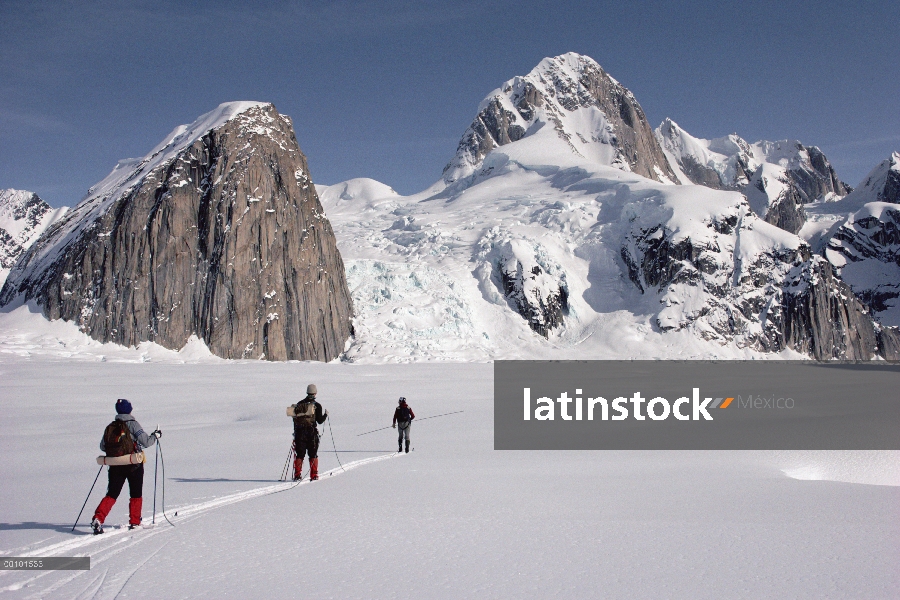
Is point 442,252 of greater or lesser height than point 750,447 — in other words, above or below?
above

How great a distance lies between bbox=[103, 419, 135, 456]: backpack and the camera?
7.16 m

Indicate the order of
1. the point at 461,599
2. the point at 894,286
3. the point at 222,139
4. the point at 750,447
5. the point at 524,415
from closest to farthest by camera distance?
the point at 461,599 < the point at 750,447 < the point at 524,415 < the point at 222,139 < the point at 894,286

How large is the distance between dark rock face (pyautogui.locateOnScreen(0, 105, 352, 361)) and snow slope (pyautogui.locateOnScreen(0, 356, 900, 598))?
131ft

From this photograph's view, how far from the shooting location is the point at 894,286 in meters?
109

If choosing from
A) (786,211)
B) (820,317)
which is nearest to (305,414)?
(820,317)

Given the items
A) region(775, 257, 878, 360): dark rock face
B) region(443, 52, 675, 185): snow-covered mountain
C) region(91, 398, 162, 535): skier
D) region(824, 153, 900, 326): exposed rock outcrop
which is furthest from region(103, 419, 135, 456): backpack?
region(824, 153, 900, 326): exposed rock outcrop

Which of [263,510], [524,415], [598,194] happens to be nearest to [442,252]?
[598,194]

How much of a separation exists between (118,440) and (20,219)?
223m

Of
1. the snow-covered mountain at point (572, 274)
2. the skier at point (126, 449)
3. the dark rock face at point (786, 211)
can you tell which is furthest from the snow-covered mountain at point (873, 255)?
the skier at point (126, 449)

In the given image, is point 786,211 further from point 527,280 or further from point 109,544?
point 109,544

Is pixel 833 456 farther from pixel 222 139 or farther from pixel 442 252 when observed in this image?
pixel 442 252

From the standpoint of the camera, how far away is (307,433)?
1009 centimetres

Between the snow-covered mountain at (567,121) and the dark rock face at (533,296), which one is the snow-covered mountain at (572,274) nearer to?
the dark rock face at (533,296)

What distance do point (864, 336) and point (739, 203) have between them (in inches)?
1005
